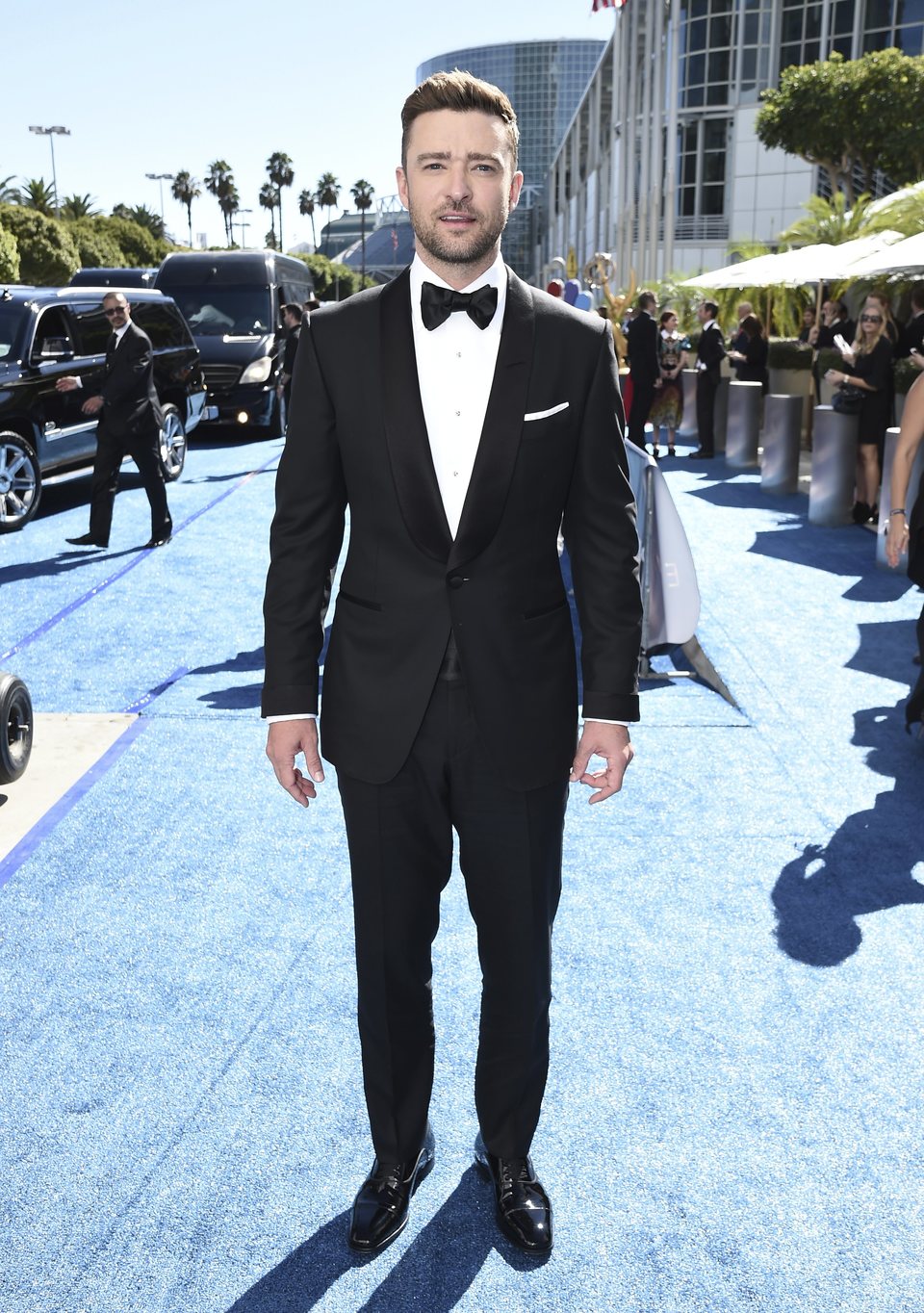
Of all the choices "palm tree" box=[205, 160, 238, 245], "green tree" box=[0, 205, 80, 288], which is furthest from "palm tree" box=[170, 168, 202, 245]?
"green tree" box=[0, 205, 80, 288]

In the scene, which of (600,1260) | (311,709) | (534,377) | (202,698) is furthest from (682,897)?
(202,698)

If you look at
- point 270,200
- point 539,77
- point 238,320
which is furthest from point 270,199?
point 238,320

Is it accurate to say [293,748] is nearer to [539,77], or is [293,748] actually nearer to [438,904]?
[438,904]

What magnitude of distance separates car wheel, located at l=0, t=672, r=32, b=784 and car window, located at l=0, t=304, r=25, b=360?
7.40 meters

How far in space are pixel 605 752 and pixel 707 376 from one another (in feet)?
48.1

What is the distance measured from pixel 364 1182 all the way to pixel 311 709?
43.6 inches

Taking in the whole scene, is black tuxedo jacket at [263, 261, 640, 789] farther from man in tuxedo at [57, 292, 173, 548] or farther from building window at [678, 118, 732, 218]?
building window at [678, 118, 732, 218]

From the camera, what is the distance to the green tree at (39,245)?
47.2 m

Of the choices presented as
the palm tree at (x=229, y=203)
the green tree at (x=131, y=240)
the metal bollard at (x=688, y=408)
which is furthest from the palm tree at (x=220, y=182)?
the metal bollard at (x=688, y=408)

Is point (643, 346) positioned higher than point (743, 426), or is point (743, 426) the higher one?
point (643, 346)

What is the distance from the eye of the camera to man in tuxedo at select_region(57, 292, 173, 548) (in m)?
9.74

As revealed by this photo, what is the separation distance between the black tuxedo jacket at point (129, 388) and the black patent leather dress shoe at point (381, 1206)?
316 inches

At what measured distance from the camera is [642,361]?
13562 mm

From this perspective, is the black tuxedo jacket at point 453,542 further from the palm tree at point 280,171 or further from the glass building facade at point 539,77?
the glass building facade at point 539,77
